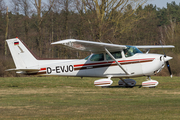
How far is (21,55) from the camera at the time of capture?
16375 millimetres

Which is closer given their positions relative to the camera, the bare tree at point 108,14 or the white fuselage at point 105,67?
the white fuselage at point 105,67

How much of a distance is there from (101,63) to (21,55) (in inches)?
186

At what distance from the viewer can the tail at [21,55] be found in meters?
16.1

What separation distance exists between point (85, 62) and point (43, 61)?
267 centimetres

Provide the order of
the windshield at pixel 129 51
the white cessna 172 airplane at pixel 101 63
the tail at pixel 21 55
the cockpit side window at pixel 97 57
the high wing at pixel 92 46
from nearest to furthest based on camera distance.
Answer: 1. the high wing at pixel 92 46
2. the white cessna 172 airplane at pixel 101 63
3. the windshield at pixel 129 51
4. the cockpit side window at pixel 97 57
5. the tail at pixel 21 55

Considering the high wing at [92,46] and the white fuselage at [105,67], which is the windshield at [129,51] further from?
the high wing at [92,46]

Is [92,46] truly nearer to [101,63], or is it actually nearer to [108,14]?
[101,63]

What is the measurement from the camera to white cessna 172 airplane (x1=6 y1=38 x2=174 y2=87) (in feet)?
47.3

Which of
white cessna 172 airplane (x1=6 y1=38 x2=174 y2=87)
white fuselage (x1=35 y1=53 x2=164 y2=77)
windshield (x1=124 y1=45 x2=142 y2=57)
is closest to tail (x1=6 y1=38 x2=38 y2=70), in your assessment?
white cessna 172 airplane (x1=6 y1=38 x2=174 y2=87)

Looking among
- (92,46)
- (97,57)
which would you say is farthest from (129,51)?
(92,46)

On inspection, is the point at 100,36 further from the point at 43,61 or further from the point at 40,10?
the point at 43,61

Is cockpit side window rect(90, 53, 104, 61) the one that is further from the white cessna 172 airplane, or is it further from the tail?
the tail

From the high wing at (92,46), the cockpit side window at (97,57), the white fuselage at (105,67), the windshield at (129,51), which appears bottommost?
the white fuselage at (105,67)

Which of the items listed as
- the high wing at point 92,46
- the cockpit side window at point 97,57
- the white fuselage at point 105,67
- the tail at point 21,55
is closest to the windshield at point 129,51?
the white fuselage at point 105,67
